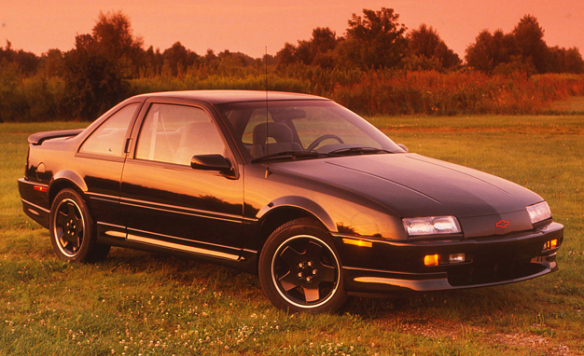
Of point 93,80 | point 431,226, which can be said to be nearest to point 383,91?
point 93,80

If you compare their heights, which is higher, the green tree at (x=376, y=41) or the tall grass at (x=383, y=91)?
the green tree at (x=376, y=41)

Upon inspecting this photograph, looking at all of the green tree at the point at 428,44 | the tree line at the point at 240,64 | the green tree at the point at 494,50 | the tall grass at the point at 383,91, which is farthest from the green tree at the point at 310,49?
the tall grass at the point at 383,91

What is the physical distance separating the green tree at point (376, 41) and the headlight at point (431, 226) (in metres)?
59.6

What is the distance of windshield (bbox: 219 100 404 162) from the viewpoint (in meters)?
5.39

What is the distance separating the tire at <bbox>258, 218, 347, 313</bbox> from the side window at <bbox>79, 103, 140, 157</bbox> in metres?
1.88

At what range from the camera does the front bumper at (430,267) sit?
14.5ft

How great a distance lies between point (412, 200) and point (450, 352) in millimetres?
982

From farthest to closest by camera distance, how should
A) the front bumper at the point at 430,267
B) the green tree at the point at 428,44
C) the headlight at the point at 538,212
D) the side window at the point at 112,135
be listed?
the green tree at the point at 428,44, the side window at the point at 112,135, the headlight at the point at 538,212, the front bumper at the point at 430,267

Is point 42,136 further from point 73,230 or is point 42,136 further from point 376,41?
point 376,41

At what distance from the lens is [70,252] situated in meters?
6.53

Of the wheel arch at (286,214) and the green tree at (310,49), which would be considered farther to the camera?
the green tree at (310,49)

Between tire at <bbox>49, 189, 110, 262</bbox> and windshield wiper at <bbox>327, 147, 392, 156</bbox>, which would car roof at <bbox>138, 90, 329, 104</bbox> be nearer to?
windshield wiper at <bbox>327, 147, 392, 156</bbox>

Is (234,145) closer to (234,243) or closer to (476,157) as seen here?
(234,243)

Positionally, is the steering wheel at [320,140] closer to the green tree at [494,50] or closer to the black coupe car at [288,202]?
the black coupe car at [288,202]
